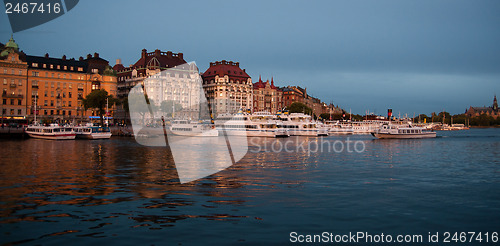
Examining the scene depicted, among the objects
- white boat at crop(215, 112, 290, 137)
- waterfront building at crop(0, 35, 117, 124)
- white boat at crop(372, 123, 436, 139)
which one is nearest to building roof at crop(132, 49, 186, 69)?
waterfront building at crop(0, 35, 117, 124)

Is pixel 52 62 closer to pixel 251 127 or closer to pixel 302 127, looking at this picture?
pixel 251 127

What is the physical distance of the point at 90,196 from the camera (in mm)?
23391

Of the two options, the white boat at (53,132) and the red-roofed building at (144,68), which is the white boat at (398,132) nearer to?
the white boat at (53,132)

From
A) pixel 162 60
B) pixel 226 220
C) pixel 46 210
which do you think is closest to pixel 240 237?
pixel 226 220

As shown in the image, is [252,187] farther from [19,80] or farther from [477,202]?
[19,80]

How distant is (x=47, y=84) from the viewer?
447 ft

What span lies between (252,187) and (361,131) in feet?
436

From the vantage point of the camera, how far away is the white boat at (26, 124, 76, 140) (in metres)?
80.9

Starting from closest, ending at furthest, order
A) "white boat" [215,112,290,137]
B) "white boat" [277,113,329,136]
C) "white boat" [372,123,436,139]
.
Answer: "white boat" [372,123,436,139], "white boat" [215,112,290,137], "white boat" [277,113,329,136]
